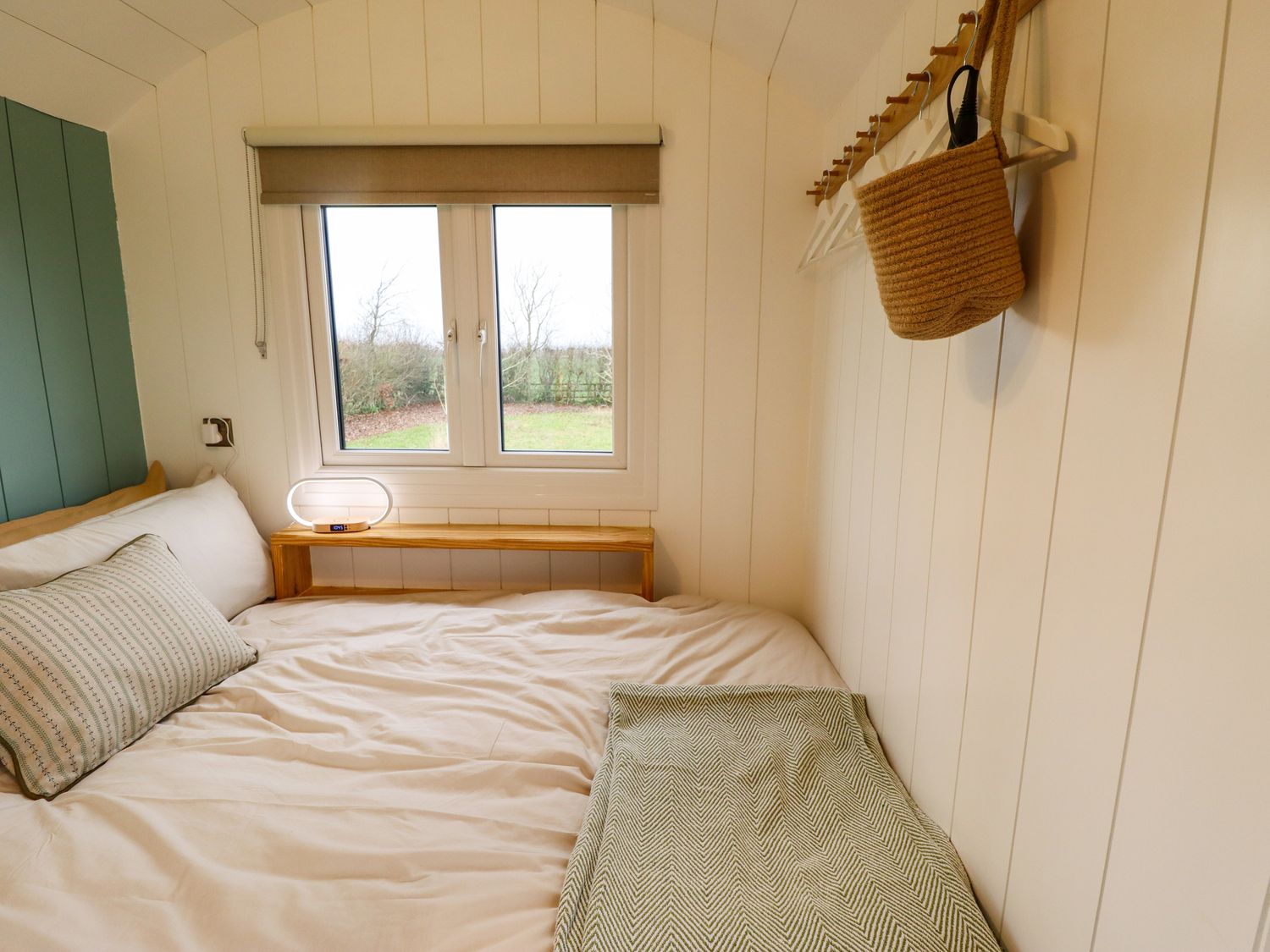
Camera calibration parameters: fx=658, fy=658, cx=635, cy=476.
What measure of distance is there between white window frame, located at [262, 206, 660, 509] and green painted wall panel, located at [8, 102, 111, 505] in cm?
52

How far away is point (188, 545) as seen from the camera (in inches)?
71.3

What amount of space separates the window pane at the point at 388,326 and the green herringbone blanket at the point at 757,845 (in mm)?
1269

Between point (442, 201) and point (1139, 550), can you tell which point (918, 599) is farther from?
point (442, 201)

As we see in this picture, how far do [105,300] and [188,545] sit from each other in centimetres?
90

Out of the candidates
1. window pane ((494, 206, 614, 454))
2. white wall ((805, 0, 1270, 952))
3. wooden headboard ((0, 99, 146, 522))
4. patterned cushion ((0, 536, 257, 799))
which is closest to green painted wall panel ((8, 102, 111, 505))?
wooden headboard ((0, 99, 146, 522))

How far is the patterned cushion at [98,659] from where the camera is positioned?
1173 mm

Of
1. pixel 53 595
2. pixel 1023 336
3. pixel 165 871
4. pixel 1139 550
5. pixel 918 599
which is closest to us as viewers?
pixel 1139 550

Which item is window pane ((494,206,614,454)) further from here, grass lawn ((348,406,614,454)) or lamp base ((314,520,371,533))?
lamp base ((314,520,371,533))

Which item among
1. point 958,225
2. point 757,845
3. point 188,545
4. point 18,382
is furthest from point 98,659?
point 958,225

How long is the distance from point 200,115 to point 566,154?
1.16m

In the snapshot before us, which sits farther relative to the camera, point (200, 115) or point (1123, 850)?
point (200, 115)

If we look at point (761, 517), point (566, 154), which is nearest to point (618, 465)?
point (761, 517)

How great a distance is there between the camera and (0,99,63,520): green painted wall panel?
1.74 meters

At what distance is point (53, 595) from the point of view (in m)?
1.31
